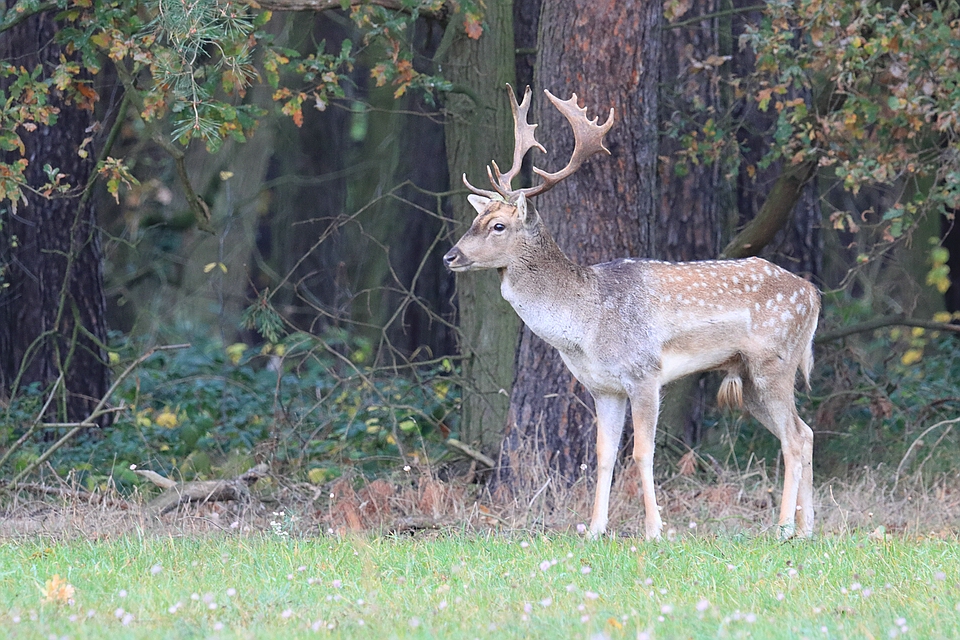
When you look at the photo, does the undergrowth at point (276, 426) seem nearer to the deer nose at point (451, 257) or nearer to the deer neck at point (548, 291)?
the deer neck at point (548, 291)

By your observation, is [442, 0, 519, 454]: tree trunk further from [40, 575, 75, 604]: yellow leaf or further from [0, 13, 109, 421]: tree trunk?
[40, 575, 75, 604]: yellow leaf

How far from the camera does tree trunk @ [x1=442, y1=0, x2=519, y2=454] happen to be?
9.67 metres

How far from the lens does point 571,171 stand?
745 centimetres

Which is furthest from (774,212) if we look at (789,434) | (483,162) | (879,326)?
(789,434)

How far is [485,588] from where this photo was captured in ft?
17.3

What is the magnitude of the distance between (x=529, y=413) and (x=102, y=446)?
3721 mm

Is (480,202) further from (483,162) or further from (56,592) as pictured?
(56,592)

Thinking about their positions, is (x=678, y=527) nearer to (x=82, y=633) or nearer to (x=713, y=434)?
(x=713, y=434)

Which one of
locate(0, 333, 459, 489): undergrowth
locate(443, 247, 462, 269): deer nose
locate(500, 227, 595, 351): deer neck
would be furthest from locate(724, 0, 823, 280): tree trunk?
locate(443, 247, 462, 269): deer nose

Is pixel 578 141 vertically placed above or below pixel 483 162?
above

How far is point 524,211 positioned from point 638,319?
92 cm

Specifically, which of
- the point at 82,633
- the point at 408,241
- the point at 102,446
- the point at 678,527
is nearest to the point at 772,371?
the point at 678,527

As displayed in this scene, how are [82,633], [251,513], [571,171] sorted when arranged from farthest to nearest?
[251,513] < [571,171] < [82,633]

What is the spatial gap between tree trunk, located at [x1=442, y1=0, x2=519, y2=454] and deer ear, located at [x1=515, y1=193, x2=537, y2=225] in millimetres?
2367
